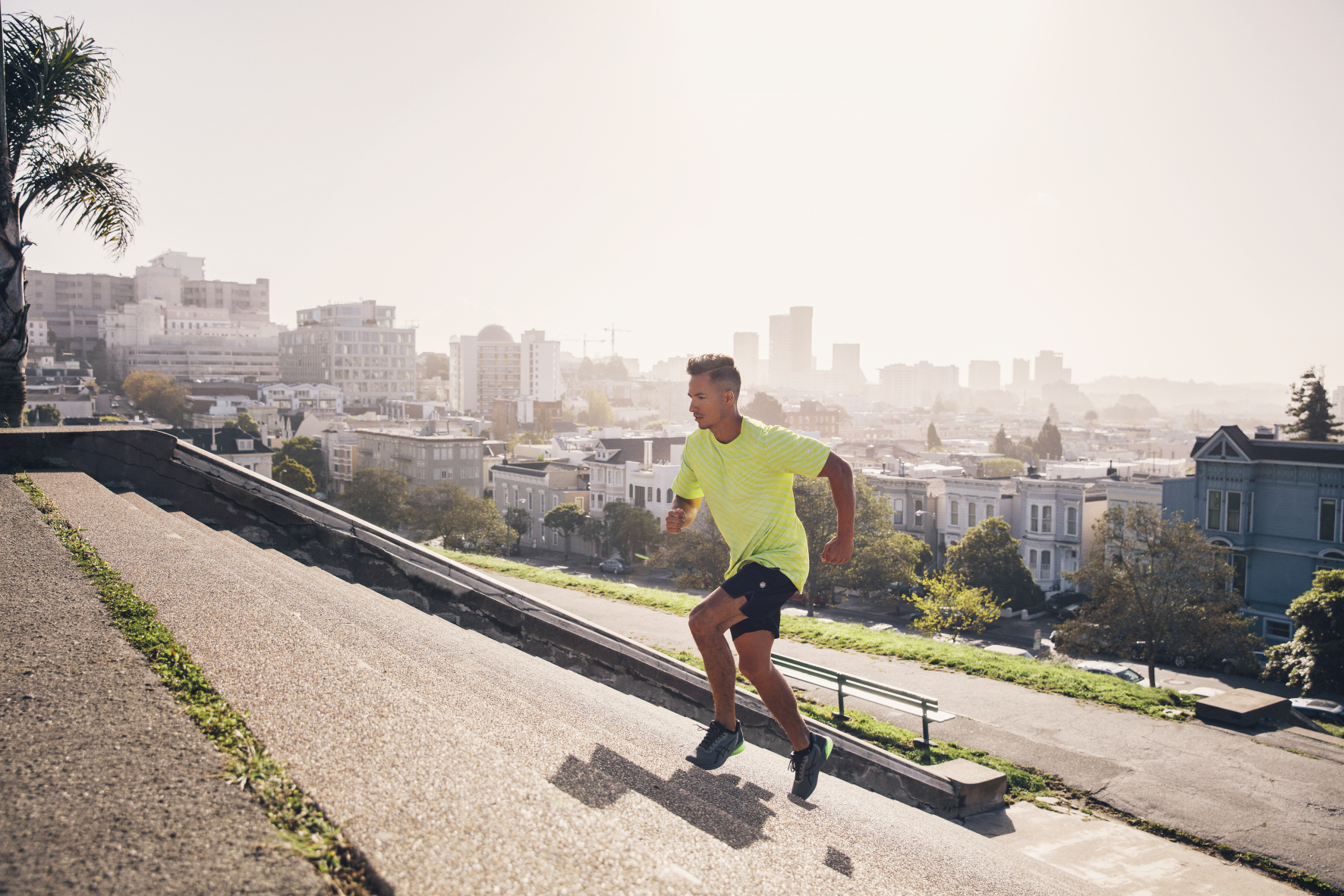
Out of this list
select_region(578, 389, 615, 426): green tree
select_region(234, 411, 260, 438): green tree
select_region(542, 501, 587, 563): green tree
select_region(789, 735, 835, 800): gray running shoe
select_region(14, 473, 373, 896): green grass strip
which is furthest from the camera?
select_region(578, 389, 615, 426): green tree

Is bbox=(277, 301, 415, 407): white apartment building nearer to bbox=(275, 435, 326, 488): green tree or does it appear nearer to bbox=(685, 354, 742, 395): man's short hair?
bbox=(275, 435, 326, 488): green tree

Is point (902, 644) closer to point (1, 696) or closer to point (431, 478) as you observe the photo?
point (1, 696)

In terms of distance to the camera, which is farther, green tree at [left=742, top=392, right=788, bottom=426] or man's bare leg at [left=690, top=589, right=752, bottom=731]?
green tree at [left=742, top=392, right=788, bottom=426]

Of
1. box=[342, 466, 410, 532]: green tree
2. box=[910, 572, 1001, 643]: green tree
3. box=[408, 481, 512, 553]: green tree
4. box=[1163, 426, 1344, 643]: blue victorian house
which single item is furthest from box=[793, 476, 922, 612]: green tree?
box=[342, 466, 410, 532]: green tree

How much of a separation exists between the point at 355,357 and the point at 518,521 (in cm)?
8006

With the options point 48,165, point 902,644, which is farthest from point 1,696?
point 902,644

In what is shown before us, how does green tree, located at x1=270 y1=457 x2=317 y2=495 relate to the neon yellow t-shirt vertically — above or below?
below

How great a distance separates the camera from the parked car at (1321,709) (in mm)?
19734

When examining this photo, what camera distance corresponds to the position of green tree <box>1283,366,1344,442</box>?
4825cm

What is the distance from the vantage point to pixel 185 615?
3.91 m

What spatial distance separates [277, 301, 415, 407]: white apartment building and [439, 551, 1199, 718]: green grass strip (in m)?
113

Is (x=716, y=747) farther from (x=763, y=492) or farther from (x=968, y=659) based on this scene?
(x=968, y=659)

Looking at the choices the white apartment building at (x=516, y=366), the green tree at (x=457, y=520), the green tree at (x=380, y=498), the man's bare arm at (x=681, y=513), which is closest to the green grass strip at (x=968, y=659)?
the man's bare arm at (x=681, y=513)

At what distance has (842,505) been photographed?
4.01 meters
